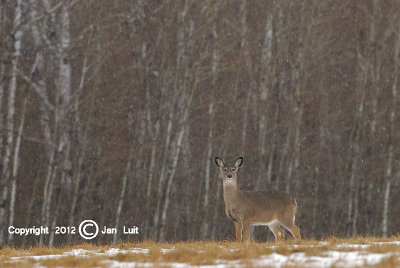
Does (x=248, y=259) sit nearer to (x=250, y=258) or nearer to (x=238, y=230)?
(x=250, y=258)

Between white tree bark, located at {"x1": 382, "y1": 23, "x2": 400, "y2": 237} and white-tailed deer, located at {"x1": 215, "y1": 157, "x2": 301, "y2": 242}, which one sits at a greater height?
white tree bark, located at {"x1": 382, "y1": 23, "x2": 400, "y2": 237}

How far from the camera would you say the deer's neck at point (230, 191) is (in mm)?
15762

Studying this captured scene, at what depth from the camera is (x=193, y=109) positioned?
78.6 feet

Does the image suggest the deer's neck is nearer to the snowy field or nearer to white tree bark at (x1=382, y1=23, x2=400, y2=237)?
the snowy field

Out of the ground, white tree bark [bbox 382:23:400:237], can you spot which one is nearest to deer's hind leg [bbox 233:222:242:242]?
the ground

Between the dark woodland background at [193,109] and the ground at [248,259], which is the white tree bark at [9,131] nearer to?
the dark woodland background at [193,109]

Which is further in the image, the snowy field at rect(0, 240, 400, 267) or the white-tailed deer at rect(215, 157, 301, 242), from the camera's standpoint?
the white-tailed deer at rect(215, 157, 301, 242)

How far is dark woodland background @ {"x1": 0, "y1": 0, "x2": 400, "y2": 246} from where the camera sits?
21422 millimetres

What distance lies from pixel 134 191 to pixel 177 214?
168 centimetres

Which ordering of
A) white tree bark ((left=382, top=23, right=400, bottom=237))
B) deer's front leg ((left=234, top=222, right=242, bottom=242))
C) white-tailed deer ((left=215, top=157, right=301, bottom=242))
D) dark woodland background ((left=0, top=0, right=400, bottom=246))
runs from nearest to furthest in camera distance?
deer's front leg ((left=234, top=222, right=242, bottom=242)) → white-tailed deer ((left=215, top=157, right=301, bottom=242)) → dark woodland background ((left=0, top=0, right=400, bottom=246)) → white tree bark ((left=382, top=23, right=400, bottom=237))

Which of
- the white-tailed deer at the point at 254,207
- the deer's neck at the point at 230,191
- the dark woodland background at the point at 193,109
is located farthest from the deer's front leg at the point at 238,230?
the dark woodland background at the point at 193,109

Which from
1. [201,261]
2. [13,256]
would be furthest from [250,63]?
[201,261]

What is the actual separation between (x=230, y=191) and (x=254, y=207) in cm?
61

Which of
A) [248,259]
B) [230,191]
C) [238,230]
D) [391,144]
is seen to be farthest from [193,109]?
[248,259]
